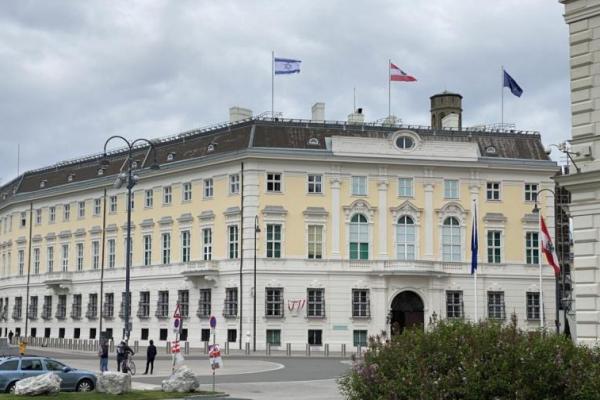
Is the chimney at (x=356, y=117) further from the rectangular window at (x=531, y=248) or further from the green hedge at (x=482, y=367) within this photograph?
the green hedge at (x=482, y=367)

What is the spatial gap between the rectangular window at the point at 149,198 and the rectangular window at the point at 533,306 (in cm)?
2989

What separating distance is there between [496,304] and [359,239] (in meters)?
11.2

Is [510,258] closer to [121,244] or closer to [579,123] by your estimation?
[121,244]

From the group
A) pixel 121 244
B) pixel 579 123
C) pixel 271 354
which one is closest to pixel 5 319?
pixel 121 244

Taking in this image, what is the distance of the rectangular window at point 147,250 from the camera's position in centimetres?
7756

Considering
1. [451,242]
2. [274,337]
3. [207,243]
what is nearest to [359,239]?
[451,242]

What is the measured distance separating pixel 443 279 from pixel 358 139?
11.9 m

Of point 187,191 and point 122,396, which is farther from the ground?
point 187,191

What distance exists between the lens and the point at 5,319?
9350 cm

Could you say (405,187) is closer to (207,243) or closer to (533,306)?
(533,306)

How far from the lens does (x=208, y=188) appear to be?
7406cm

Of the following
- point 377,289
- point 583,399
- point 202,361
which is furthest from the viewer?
point 377,289

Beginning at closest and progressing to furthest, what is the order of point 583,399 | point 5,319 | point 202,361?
point 583,399 < point 202,361 < point 5,319

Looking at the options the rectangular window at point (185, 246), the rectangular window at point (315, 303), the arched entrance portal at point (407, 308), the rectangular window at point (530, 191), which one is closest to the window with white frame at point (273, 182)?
the rectangular window at point (315, 303)
